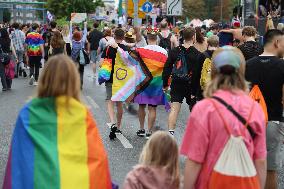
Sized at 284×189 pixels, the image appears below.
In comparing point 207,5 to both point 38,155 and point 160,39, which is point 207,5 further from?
point 38,155

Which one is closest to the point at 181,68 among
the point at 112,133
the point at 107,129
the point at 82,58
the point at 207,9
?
the point at 112,133

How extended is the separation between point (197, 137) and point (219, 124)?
152 mm

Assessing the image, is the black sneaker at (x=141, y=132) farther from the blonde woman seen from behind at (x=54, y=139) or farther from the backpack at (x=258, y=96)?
Answer: the blonde woman seen from behind at (x=54, y=139)

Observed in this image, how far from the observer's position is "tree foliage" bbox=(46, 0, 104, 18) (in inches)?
3536

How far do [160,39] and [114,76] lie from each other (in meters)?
7.37

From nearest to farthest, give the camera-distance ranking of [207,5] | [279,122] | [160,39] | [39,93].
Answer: [39,93] < [279,122] < [160,39] < [207,5]

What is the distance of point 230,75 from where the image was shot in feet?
12.8

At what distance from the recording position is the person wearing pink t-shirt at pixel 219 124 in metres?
3.74

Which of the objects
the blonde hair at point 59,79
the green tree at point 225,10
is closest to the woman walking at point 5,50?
the blonde hair at point 59,79

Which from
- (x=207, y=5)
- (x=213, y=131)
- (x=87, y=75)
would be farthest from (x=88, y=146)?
(x=207, y=5)

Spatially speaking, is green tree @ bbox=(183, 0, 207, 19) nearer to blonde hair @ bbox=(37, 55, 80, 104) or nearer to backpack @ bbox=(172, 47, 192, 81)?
backpack @ bbox=(172, 47, 192, 81)

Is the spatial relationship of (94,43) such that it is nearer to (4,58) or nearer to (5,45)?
(5,45)

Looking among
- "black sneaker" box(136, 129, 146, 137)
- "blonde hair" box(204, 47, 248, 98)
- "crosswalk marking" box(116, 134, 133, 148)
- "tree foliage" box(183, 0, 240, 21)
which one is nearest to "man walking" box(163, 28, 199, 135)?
"crosswalk marking" box(116, 134, 133, 148)

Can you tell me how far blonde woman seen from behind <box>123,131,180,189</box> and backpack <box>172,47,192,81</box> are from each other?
15.9 feet
